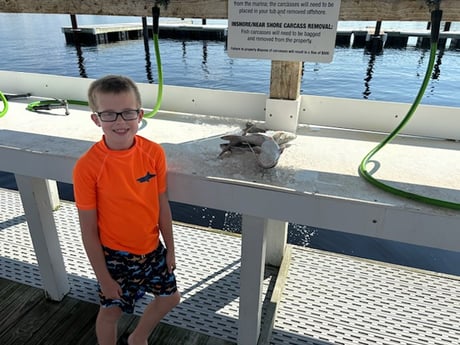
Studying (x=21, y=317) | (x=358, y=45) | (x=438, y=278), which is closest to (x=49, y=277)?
(x=21, y=317)

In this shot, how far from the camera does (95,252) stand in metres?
1.85

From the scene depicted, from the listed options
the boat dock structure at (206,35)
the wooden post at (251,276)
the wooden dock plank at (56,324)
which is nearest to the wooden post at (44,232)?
the wooden dock plank at (56,324)

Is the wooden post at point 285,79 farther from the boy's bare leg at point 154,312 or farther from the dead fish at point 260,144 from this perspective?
the boy's bare leg at point 154,312

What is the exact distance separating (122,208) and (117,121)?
44 centimetres

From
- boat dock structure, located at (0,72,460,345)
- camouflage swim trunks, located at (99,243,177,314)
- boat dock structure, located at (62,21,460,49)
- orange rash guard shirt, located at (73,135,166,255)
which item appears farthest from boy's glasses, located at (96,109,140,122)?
boat dock structure, located at (62,21,460,49)

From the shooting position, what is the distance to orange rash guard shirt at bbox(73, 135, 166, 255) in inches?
69.0

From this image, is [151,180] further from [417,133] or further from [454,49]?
[454,49]

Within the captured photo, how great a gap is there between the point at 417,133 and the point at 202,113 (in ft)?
5.68

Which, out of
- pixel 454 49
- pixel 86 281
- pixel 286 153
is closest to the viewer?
pixel 286 153

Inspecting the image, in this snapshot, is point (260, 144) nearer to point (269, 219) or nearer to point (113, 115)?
point (269, 219)

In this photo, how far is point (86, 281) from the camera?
Result: 125 inches

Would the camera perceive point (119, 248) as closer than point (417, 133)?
Yes

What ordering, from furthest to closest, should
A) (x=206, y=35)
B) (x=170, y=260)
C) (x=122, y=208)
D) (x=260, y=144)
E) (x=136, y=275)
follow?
(x=206, y=35) < (x=260, y=144) < (x=170, y=260) < (x=136, y=275) < (x=122, y=208)

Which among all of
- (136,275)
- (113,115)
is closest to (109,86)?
(113,115)
